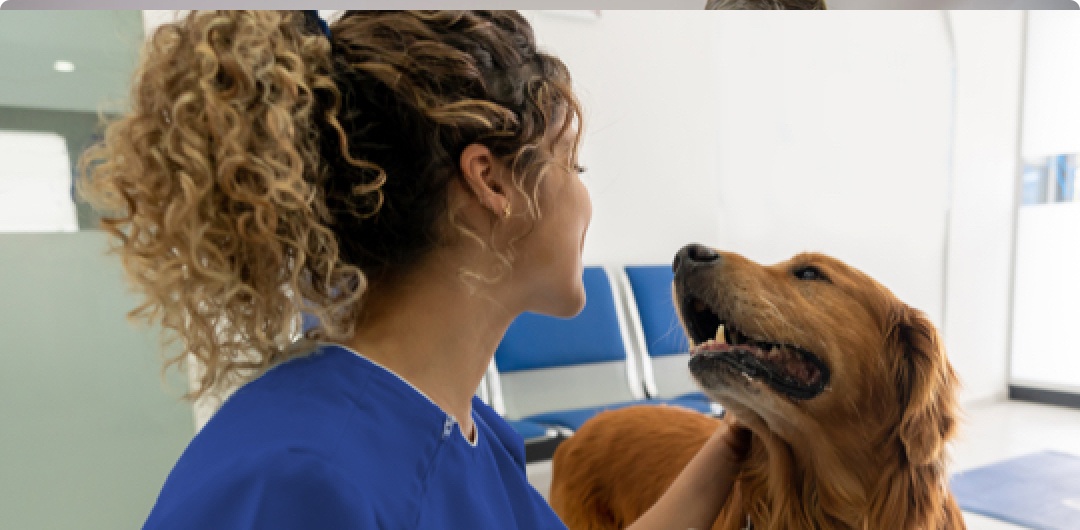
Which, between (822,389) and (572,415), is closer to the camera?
(822,389)

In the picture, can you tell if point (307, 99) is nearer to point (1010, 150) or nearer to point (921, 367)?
point (921, 367)

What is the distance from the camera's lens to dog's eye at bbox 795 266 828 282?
3.88 feet

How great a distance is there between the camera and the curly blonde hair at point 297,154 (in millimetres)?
548

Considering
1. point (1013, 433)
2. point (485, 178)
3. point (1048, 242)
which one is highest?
point (485, 178)

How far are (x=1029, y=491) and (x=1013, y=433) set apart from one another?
0.13 metres

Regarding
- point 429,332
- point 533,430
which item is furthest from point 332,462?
point 533,430

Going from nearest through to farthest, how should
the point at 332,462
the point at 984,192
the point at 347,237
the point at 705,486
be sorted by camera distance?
the point at 332,462 → the point at 347,237 → the point at 705,486 → the point at 984,192

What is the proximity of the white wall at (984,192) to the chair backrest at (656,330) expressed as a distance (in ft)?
1.91

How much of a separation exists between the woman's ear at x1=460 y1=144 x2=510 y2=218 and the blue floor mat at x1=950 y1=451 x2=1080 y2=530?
3.85ft

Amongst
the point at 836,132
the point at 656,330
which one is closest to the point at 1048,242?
the point at 836,132

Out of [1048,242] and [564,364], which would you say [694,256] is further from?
[1048,242]

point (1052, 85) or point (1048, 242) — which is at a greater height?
point (1052, 85)

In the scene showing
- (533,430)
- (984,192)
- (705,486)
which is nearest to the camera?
(705,486)

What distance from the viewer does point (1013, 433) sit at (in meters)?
1.48
